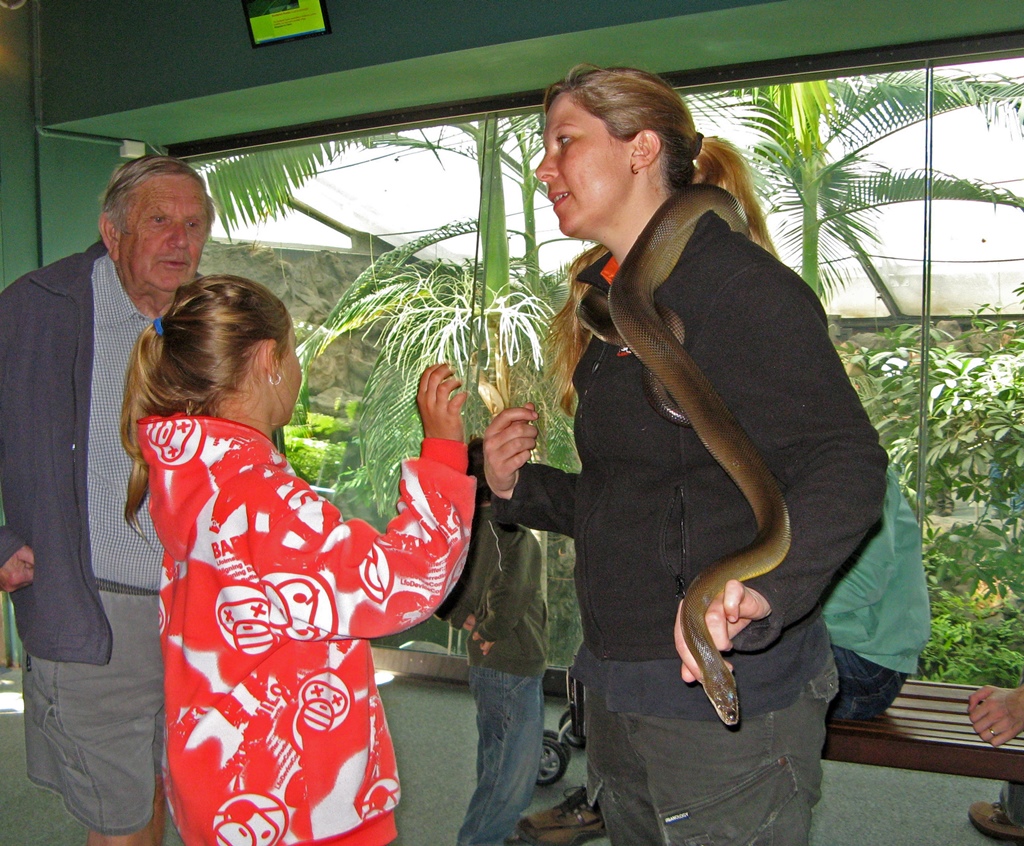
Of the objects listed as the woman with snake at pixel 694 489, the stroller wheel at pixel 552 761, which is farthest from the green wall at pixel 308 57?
the stroller wheel at pixel 552 761

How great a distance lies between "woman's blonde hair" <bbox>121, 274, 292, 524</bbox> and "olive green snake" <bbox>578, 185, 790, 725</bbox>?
0.55 meters

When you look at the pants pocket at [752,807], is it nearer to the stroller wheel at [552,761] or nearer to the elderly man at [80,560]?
the elderly man at [80,560]

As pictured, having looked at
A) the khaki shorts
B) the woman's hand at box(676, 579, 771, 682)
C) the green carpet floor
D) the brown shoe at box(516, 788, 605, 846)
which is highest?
the woman's hand at box(676, 579, 771, 682)

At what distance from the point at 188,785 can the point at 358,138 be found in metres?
3.64

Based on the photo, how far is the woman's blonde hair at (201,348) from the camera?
4.90 ft

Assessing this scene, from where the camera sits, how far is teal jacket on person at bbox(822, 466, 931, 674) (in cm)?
233

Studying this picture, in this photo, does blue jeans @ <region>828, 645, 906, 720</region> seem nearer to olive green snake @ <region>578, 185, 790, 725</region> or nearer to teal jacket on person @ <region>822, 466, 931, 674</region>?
teal jacket on person @ <region>822, 466, 931, 674</region>

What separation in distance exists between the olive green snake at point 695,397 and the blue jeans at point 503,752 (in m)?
1.44

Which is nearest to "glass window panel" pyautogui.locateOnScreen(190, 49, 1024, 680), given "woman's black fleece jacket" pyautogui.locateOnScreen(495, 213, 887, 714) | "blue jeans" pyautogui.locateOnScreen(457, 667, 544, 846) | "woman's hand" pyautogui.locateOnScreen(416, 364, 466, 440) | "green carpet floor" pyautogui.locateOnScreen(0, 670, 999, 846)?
"green carpet floor" pyautogui.locateOnScreen(0, 670, 999, 846)

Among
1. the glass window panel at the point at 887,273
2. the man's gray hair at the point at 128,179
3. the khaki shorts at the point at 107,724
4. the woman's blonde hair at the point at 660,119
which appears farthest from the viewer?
the glass window panel at the point at 887,273

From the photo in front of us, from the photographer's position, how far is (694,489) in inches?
49.6

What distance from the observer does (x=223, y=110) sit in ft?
13.7

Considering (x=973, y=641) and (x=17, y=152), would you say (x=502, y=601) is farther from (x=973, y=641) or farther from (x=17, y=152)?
(x=17, y=152)

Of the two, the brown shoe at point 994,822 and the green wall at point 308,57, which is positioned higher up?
the green wall at point 308,57
